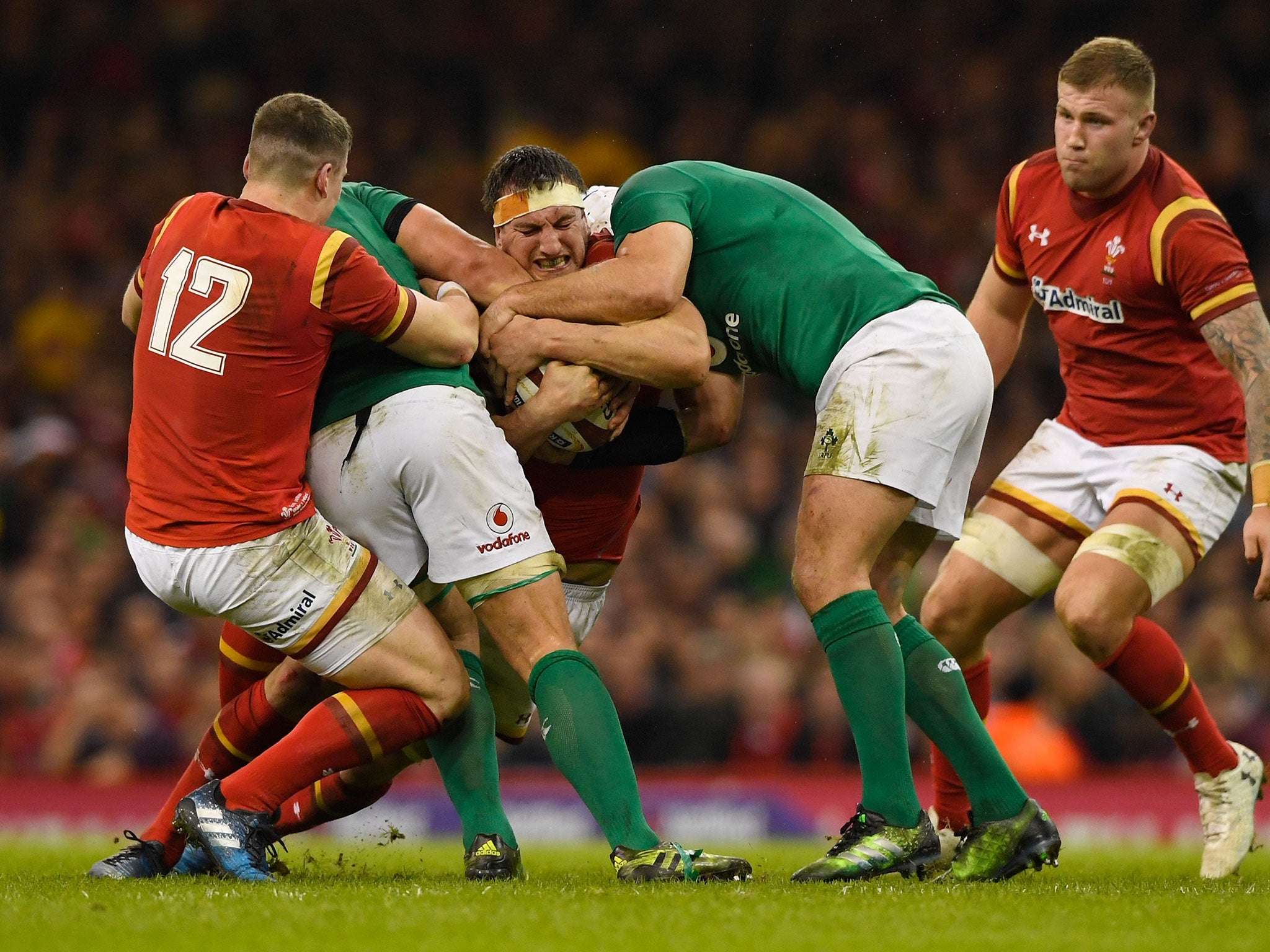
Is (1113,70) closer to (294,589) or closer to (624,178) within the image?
(294,589)

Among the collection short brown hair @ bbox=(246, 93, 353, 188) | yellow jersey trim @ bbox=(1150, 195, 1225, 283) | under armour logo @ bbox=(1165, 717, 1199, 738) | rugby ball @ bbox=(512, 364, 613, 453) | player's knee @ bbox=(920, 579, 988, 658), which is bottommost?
under armour logo @ bbox=(1165, 717, 1199, 738)

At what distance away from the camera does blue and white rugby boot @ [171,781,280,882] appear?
14.9 feet

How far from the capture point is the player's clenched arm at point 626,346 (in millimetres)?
4973

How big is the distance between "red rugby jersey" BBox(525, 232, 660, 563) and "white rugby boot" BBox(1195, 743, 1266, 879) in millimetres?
2323

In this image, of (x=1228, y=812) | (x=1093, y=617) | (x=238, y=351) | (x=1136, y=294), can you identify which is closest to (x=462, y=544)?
(x=238, y=351)

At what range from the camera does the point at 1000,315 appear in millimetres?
6133

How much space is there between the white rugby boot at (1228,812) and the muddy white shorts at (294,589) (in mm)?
2999

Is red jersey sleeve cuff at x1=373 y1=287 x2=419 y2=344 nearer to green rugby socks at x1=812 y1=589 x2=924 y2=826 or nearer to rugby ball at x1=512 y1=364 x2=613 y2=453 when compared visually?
rugby ball at x1=512 y1=364 x2=613 y2=453

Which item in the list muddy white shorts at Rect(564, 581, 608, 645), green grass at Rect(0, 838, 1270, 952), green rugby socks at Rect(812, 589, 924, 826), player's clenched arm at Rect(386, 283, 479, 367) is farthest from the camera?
muddy white shorts at Rect(564, 581, 608, 645)

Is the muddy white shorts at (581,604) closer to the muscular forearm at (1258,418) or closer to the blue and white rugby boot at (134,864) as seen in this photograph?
the blue and white rugby boot at (134,864)

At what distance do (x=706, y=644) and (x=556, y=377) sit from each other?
20.5ft

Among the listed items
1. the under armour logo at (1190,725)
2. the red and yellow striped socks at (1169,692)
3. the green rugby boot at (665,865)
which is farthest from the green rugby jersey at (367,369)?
the under armour logo at (1190,725)

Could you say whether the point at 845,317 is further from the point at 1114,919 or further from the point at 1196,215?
the point at 1114,919

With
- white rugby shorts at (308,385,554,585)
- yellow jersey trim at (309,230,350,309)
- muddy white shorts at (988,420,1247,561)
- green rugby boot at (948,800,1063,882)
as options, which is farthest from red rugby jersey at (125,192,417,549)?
muddy white shorts at (988,420,1247,561)
